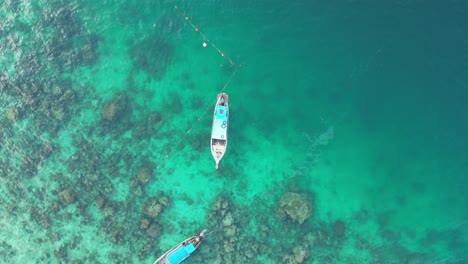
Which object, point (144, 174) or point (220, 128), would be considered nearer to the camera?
point (220, 128)

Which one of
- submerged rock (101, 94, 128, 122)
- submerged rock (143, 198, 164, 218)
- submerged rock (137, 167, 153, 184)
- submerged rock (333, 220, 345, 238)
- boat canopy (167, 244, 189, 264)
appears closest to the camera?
boat canopy (167, 244, 189, 264)

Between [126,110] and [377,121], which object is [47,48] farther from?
[377,121]

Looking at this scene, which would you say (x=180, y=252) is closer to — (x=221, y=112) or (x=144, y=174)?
(x=144, y=174)

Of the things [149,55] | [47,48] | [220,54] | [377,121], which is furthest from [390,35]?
[47,48]

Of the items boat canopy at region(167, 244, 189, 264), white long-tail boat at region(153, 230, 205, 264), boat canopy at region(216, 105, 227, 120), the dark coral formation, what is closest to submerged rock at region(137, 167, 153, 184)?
the dark coral formation

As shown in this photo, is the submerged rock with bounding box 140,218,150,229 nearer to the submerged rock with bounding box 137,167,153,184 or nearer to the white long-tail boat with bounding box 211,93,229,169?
the submerged rock with bounding box 137,167,153,184

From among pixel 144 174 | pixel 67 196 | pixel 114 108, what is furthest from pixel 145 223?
pixel 114 108
